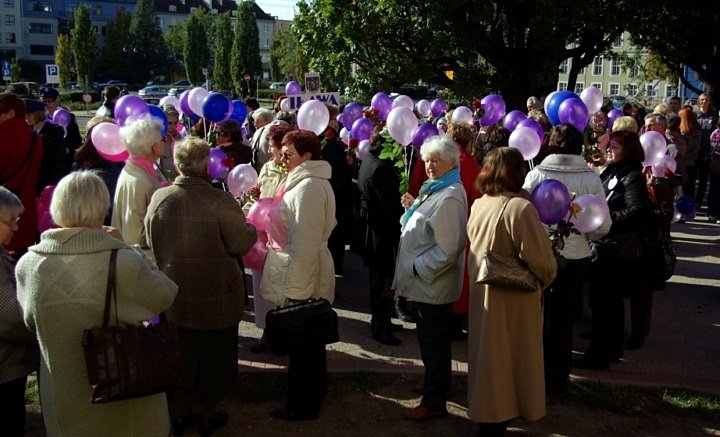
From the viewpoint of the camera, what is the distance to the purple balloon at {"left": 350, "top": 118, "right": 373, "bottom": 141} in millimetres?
7582

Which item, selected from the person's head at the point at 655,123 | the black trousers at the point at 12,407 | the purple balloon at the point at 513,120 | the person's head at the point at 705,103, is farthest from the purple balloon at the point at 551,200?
the person's head at the point at 705,103

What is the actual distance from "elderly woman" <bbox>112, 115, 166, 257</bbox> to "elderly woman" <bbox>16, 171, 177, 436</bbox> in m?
1.30

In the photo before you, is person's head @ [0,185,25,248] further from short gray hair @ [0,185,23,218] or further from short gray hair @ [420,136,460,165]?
short gray hair @ [420,136,460,165]

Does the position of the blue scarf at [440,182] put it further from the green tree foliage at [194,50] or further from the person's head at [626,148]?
the green tree foliage at [194,50]

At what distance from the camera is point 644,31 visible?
14.8 metres

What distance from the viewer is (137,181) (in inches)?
178

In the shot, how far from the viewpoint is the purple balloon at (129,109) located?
596 centimetres

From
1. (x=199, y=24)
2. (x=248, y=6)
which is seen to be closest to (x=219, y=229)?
(x=248, y=6)

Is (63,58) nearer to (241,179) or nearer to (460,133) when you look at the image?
(241,179)

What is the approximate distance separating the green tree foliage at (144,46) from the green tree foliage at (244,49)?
20752mm

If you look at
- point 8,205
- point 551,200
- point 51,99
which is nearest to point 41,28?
point 51,99

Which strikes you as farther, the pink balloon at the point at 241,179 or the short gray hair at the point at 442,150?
the pink balloon at the point at 241,179

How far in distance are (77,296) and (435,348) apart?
2353 millimetres

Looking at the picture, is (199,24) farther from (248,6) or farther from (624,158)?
(624,158)
